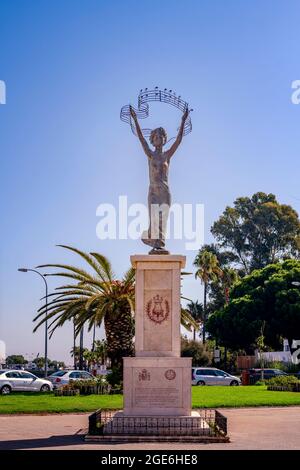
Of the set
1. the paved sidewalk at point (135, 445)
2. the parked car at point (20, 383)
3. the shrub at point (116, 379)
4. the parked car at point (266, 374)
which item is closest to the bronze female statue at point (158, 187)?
the paved sidewalk at point (135, 445)

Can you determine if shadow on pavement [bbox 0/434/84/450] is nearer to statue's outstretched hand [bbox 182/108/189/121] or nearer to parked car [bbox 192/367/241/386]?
statue's outstretched hand [bbox 182/108/189/121]

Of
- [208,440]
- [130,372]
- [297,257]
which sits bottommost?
[208,440]

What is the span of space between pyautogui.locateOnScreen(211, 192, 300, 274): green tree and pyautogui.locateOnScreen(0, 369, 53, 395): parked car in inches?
1728

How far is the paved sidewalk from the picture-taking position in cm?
1295

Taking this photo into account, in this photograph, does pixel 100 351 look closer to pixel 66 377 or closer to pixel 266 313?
pixel 266 313

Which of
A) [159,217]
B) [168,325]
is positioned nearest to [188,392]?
[168,325]

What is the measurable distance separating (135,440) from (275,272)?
4973 centimetres

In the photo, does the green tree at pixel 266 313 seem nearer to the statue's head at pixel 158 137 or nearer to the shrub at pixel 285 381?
the shrub at pixel 285 381

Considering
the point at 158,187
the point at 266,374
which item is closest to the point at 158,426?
the point at 158,187

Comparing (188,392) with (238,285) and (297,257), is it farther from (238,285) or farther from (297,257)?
(297,257)

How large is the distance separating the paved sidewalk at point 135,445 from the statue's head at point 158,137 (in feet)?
22.8

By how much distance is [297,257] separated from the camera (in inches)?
2968

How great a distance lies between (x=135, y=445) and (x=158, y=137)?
753 cm
